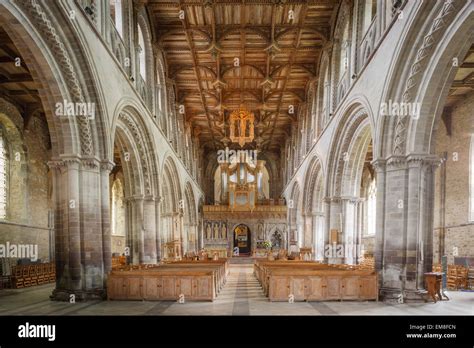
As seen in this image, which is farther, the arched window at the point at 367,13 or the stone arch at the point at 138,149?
the stone arch at the point at 138,149

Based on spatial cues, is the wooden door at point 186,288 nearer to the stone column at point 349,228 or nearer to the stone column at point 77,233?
the stone column at point 77,233

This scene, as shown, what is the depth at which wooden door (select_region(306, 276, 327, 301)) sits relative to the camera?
35.6 ft

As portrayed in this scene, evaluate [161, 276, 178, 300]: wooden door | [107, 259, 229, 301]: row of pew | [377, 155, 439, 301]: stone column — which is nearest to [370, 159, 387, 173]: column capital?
[377, 155, 439, 301]: stone column

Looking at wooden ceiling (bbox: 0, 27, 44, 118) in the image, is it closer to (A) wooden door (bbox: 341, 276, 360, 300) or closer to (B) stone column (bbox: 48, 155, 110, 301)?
(B) stone column (bbox: 48, 155, 110, 301)

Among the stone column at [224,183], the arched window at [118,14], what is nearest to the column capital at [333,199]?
the arched window at [118,14]

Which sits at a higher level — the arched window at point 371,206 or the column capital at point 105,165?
the column capital at point 105,165

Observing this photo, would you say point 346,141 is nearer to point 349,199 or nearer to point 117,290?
point 349,199
